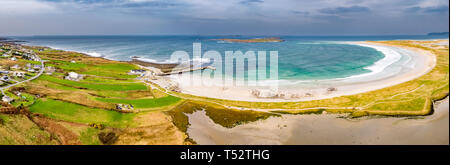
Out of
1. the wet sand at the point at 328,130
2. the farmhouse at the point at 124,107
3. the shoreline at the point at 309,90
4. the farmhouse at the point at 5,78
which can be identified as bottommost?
the wet sand at the point at 328,130

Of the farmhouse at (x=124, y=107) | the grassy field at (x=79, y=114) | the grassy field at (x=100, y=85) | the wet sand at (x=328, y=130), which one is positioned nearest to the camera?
the wet sand at (x=328, y=130)

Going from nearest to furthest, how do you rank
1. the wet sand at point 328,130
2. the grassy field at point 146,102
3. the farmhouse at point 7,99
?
1. the wet sand at point 328,130
2. the farmhouse at point 7,99
3. the grassy field at point 146,102

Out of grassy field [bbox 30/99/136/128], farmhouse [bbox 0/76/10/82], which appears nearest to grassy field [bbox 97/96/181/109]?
grassy field [bbox 30/99/136/128]

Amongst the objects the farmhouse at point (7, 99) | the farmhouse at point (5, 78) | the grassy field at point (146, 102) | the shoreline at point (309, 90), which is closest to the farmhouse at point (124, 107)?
the grassy field at point (146, 102)

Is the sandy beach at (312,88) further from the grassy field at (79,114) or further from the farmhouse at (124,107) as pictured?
the grassy field at (79,114)

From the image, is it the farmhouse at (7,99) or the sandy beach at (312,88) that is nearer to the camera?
the farmhouse at (7,99)

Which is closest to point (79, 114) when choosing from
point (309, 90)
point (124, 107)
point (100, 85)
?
point (124, 107)

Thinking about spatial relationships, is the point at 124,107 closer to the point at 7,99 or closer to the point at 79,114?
the point at 79,114

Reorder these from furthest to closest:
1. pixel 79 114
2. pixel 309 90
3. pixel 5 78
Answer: pixel 5 78 < pixel 309 90 < pixel 79 114
